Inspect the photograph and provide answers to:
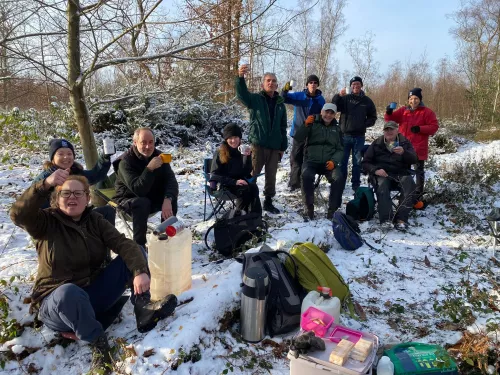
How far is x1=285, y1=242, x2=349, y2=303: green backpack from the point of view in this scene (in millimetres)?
2693

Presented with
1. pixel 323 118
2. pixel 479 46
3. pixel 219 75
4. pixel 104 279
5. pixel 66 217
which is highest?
pixel 479 46

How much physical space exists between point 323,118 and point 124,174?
9.00 ft

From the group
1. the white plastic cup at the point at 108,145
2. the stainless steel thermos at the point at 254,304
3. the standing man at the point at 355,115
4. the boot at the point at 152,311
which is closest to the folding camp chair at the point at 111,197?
the white plastic cup at the point at 108,145

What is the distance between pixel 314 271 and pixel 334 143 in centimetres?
252

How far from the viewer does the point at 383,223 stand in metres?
4.52

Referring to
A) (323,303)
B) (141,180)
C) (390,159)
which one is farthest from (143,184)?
(390,159)

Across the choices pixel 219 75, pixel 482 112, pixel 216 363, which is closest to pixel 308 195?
pixel 219 75

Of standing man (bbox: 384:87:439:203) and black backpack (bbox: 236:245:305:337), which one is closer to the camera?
black backpack (bbox: 236:245:305:337)

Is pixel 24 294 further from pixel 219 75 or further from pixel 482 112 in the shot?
pixel 482 112

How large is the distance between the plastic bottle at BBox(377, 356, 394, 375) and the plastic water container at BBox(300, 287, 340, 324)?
0.41 m

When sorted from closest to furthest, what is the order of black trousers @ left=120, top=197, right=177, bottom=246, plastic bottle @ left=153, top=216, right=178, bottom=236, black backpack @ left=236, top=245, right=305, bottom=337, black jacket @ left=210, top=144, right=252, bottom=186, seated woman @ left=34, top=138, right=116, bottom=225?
1. black backpack @ left=236, top=245, right=305, bottom=337
2. plastic bottle @ left=153, top=216, right=178, bottom=236
3. seated woman @ left=34, top=138, right=116, bottom=225
4. black trousers @ left=120, top=197, right=177, bottom=246
5. black jacket @ left=210, top=144, right=252, bottom=186

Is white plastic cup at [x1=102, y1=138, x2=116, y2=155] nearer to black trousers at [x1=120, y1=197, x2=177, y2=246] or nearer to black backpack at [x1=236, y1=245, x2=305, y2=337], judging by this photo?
black trousers at [x1=120, y1=197, x2=177, y2=246]

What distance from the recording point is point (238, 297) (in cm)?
269

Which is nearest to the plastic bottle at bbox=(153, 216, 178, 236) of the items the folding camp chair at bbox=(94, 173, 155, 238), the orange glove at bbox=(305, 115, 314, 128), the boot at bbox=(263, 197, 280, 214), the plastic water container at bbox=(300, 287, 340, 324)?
the folding camp chair at bbox=(94, 173, 155, 238)
